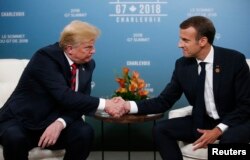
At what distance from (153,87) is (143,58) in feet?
0.99

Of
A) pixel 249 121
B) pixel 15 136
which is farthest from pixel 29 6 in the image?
pixel 249 121

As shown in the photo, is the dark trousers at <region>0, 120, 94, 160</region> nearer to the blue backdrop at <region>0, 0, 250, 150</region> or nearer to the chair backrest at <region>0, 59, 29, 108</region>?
the chair backrest at <region>0, 59, 29, 108</region>

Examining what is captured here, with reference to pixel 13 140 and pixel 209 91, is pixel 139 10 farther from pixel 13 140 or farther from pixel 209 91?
pixel 13 140

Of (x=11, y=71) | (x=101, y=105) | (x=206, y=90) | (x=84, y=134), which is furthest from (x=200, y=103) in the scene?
(x=11, y=71)

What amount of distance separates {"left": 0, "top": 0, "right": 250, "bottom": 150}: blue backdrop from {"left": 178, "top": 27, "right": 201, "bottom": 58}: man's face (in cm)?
100

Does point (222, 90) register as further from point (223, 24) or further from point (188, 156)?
point (223, 24)

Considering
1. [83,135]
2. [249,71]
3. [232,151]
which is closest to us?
[232,151]

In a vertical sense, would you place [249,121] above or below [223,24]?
below

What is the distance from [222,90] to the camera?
9.61ft

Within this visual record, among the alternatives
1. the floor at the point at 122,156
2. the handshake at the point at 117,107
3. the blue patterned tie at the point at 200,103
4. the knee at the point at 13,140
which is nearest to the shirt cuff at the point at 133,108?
the handshake at the point at 117,107

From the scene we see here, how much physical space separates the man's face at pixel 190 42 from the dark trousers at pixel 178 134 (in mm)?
494

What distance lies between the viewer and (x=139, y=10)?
3.97m

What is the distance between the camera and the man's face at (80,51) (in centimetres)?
288

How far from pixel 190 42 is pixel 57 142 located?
117cm
